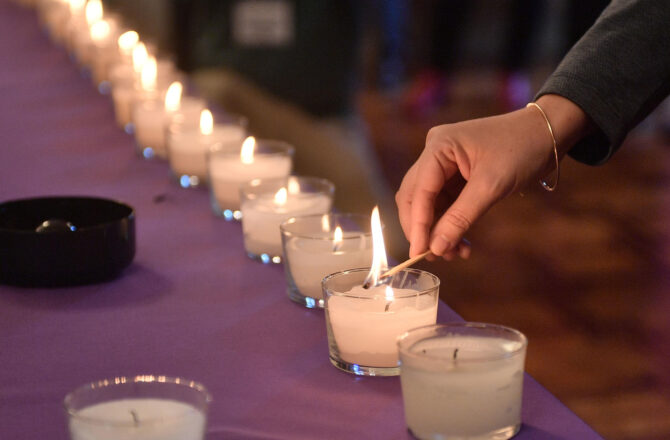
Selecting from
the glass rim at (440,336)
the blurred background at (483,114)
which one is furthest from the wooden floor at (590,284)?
the glass rim at (440,336)

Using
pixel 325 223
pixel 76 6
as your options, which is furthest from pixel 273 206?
pixel 76 6

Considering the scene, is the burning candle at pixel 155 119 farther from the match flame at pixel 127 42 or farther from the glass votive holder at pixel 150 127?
the match flame at pixel 127 42

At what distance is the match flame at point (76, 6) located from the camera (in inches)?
149

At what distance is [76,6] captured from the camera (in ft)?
12.9

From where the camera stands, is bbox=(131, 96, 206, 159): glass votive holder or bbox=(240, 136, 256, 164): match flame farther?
bbox=(131, 96, 206, 159): glass votive holder

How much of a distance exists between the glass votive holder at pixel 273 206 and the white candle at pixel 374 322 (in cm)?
38

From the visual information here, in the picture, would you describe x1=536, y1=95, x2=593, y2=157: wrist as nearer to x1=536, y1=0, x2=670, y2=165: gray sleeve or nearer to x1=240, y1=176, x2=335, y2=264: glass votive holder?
x1=536, y1=0, x2=670, y2=165: gray sleeve

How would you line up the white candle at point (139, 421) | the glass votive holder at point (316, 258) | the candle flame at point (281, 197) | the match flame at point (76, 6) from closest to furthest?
the white candle at point (139, 421), the glass votive holder at point (316, 258), the candle flame at point (281, 197), the match flame at point (76, 6)

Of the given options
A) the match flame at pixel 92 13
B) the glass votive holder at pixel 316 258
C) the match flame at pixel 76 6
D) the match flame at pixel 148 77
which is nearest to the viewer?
the glass votive holder at pixel 316 258

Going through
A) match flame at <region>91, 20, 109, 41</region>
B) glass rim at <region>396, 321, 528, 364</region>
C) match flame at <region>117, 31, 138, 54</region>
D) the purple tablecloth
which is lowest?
the purple tablecloth

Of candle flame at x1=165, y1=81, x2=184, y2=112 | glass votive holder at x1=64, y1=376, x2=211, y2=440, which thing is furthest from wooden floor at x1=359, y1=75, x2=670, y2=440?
glass votive holder at x1=64, y1=376, x2=211, y2=440

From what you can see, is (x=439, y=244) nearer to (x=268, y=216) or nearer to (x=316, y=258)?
(x=316, y=258)

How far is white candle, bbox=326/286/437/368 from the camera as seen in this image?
88 centimetres

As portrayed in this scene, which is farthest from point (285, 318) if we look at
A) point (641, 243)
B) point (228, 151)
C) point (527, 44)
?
point (527, 44)
